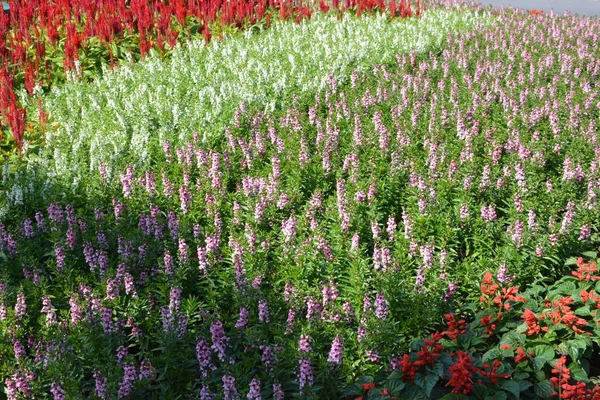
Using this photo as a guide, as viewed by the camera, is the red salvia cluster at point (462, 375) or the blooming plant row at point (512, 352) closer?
the red salvia cluster at point (462, 375)

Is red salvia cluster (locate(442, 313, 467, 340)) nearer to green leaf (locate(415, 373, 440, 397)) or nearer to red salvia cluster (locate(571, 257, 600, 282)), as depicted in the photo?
green leaf (locate(415, 373, 440, 397))

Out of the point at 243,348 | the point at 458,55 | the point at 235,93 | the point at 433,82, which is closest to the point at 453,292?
the point at 243,348

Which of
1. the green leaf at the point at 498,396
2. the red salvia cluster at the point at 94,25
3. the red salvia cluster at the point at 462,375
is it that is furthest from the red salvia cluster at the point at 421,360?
the red salvia cluster at the point at 94,25

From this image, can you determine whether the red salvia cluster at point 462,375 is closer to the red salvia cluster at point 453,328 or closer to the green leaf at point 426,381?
the green leaf at point 426,381

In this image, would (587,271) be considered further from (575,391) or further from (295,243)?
(295,243)

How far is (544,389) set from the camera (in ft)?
15.9

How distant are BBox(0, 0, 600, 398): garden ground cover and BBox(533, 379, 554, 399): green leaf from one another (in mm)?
186

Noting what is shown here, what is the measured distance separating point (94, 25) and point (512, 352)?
14.1 meters

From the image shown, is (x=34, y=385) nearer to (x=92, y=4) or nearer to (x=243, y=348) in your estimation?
(x=243, y=348)

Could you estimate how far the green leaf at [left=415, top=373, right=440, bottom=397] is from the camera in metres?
4.61

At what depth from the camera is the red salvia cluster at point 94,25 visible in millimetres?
13141

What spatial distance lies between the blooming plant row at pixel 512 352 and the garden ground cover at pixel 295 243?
0.06 meters

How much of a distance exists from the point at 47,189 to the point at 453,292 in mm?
5587

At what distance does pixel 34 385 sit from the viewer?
4.58 metres
